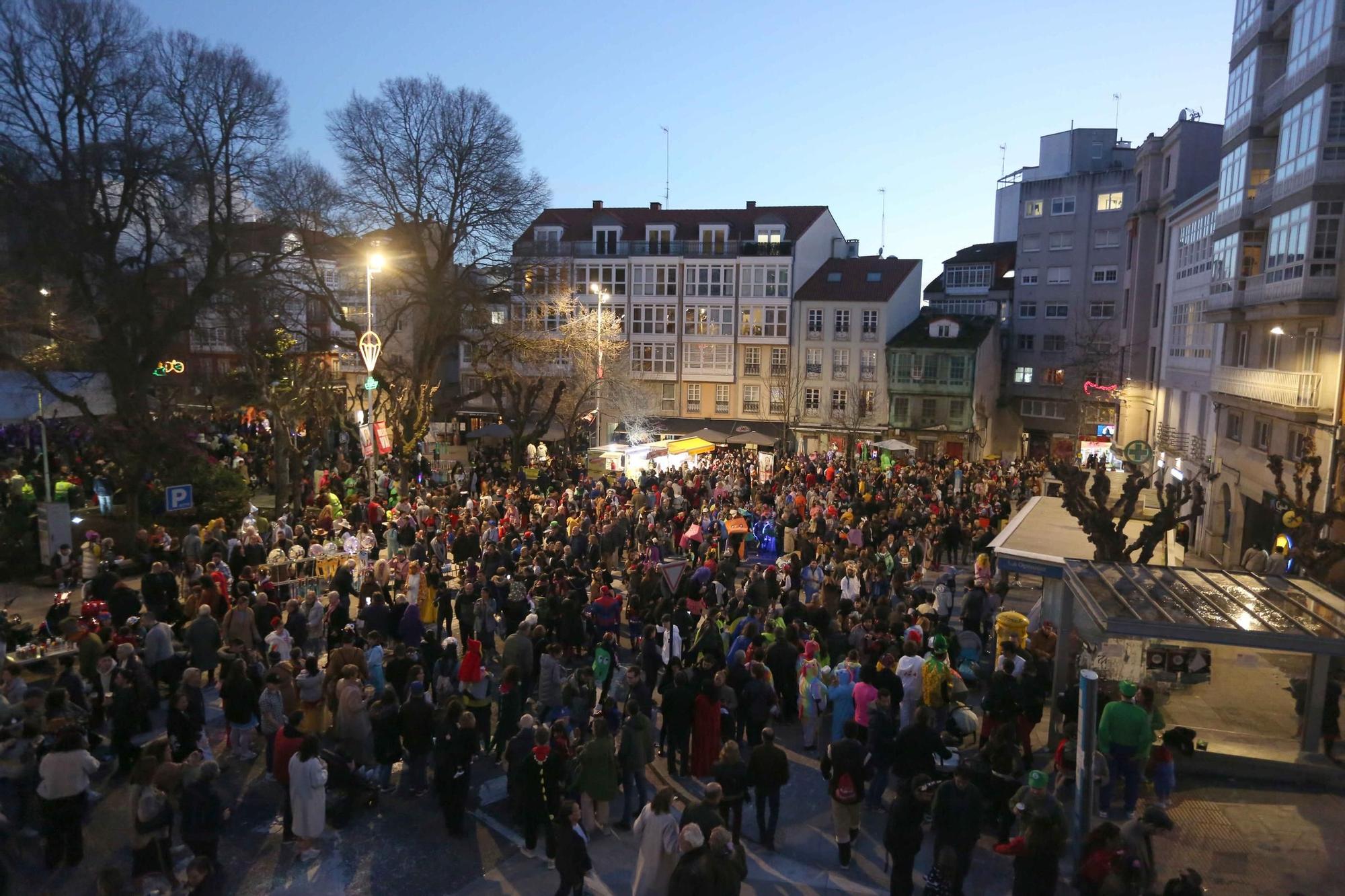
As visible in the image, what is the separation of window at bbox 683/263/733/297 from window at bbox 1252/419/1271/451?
27.7m

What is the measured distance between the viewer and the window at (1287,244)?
62.2ft

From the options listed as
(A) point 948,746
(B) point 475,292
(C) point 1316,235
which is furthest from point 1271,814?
(B) point 475,292

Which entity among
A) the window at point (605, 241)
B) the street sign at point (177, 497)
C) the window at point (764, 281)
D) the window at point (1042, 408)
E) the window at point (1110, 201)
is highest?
the window at point (1110, 201)

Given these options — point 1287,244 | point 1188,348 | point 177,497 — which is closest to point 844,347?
point 1188,348

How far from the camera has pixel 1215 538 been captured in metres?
24.4

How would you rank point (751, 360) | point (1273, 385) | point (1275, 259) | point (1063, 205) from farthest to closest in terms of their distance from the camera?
point (1063, 205), point (751, 360), point (1275, 259), point (1273, 385)

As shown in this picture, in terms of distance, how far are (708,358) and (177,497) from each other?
3151 centimetres

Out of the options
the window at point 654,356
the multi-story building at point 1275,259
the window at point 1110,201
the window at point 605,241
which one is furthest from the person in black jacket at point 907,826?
the window at point 1110,201

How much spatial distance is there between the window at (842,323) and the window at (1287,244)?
24269 mm

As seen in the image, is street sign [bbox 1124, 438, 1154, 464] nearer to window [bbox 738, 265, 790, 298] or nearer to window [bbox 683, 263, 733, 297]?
window [bbox 738, 265, 790, 298]

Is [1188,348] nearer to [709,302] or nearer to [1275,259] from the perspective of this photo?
[1275,259]

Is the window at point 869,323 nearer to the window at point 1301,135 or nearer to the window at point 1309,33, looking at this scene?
the window at point 1301,135

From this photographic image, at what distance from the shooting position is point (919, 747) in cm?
830

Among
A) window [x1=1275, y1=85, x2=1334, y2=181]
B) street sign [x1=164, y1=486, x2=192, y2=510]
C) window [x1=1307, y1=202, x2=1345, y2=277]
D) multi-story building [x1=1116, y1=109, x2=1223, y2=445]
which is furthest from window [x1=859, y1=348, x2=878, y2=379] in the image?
street sign [x1=164, y1=486, x2=192, y2=510]
